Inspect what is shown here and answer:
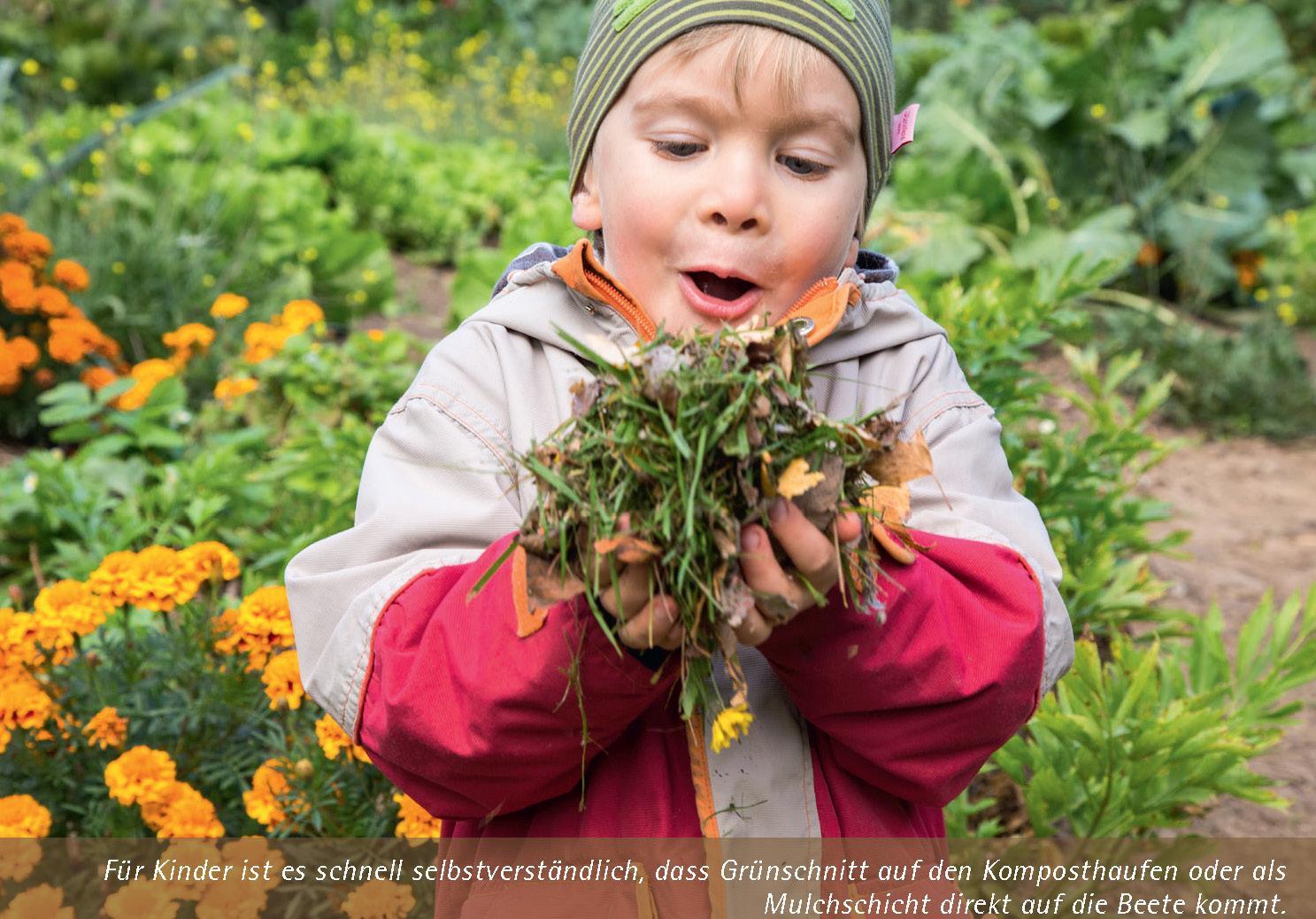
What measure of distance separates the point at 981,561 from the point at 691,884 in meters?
0.51

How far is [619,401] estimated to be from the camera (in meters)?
1.13

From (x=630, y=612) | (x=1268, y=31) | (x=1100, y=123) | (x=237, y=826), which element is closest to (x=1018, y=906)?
(x=237, y=826)

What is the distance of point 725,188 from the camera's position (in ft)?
5.03

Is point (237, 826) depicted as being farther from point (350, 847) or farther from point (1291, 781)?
point (1291, 781)

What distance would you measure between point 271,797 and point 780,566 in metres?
1.30

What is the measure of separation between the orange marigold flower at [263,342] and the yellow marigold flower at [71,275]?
2.13 feet

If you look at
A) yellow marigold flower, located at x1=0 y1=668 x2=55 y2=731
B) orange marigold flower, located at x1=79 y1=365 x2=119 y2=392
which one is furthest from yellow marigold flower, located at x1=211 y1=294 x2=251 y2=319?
yellow marigold flower, located at x1=0 y1=668 x2=55 y2=731

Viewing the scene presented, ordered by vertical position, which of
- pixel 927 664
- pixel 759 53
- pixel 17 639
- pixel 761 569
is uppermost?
pixel 759 53

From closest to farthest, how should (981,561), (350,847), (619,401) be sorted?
(619,401)
(981,561)
(350,847)

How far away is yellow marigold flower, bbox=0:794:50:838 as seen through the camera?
204 cm

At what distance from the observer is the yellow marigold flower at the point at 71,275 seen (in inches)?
165

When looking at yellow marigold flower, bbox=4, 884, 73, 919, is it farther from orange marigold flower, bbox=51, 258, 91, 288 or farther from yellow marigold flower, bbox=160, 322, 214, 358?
orange marigold flower, bbox=51, 258, 91, 288

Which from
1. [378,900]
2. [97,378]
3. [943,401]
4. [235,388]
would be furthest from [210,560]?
[97,378]

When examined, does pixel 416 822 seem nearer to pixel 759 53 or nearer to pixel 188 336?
pixel 759 53
